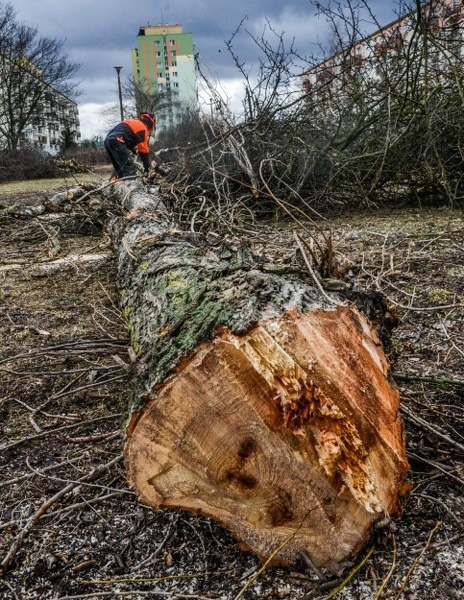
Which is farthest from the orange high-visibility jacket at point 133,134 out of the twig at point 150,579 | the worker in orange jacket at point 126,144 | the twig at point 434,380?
the twig at point 150,579

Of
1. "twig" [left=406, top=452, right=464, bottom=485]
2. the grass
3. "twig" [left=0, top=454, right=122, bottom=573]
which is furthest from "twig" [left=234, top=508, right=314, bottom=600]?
the grass

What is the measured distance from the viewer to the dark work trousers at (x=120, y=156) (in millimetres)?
7410

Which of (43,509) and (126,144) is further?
(126,144)

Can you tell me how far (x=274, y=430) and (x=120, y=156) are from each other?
691cm

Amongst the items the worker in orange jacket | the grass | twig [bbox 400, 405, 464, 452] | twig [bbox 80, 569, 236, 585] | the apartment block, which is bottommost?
twig [bbox 80, 569, 236, 585]

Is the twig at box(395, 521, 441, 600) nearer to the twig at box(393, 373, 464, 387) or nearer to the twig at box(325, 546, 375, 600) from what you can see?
the twig at box(325, 546, 375, 600)

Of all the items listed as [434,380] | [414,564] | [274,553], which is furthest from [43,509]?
[434,380]

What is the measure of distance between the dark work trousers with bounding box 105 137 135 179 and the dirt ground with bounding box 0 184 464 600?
14.2 feet

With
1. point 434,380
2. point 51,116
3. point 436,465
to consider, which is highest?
point 51,116

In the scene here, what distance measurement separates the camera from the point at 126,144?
7715mm

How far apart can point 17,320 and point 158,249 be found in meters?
1.46

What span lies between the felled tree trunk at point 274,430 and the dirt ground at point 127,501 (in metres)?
0.12

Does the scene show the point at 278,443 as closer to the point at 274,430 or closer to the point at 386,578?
the point at 274,430

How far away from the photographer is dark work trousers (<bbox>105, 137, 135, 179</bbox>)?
292 inches
